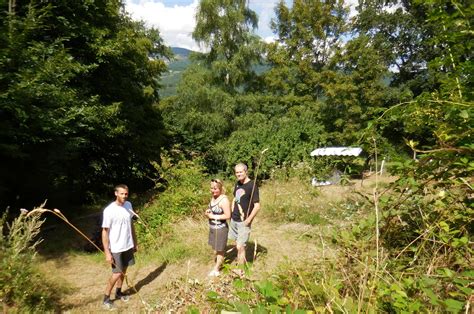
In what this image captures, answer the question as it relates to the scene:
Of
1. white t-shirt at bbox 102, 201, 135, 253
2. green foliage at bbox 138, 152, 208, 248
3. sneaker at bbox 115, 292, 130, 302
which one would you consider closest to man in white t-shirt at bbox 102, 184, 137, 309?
white t-shirt at bbox 102, 201, 135, 253

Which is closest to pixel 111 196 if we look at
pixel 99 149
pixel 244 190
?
pixel 99 149

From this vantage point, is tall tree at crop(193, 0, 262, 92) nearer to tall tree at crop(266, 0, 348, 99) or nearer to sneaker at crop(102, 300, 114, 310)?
tall tree at crop(266, 0, 348, 99)

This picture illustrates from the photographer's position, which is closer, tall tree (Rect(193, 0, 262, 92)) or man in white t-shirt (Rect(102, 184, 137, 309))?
man in white t-shirt (Rect(102, 184, 137, 309))

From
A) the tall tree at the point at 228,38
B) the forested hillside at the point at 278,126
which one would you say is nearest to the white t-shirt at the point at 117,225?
the forested hillside at the point at 278,126

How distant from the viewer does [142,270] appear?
684 centimetres

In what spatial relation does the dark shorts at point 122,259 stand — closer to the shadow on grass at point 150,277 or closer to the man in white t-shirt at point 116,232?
the man in white t-shirt at point 116,232

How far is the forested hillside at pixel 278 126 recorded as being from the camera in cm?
200

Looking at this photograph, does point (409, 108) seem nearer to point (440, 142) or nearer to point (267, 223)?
point (440, 142)

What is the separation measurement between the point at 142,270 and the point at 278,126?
10.6 metres

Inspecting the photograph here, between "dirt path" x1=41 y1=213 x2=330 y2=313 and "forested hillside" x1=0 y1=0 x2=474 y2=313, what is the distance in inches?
30.0

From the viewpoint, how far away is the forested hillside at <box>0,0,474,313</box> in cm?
200

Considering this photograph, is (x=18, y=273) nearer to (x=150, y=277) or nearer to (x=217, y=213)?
(x=150, y=277)

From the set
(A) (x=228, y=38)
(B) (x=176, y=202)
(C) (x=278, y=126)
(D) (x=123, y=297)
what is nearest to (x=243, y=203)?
(D) (x=123, y=297)

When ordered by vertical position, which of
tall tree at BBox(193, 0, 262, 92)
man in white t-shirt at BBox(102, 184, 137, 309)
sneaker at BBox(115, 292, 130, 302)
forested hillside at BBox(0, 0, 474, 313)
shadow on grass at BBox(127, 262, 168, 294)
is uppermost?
tall tree at BBox(193, 0, 262, 92)
